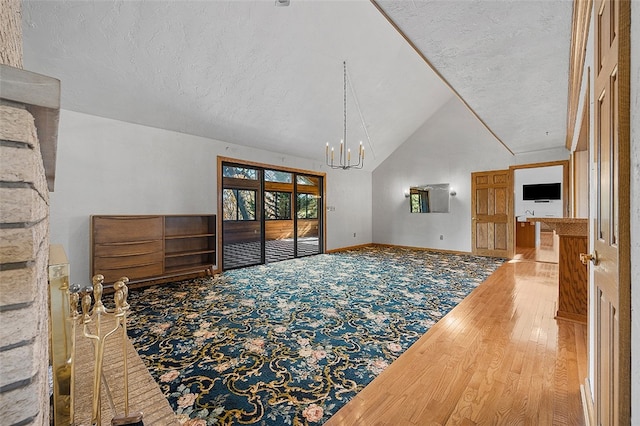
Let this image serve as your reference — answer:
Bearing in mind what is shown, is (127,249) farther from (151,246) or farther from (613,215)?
(613,215)

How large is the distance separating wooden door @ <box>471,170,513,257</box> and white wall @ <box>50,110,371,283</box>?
5.41 metres

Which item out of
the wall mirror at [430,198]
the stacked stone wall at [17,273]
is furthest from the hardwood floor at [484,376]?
the wall mirror at [430,198]

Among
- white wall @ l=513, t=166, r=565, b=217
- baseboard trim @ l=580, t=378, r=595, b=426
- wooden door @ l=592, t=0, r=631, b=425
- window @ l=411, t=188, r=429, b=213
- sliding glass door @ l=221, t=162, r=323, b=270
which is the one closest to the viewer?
wooden door @ l=592, t=0, r=631, b=425

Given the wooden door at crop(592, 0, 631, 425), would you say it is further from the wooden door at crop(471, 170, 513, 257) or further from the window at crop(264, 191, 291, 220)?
the wooden door at crop(471, 170, 513, 257)

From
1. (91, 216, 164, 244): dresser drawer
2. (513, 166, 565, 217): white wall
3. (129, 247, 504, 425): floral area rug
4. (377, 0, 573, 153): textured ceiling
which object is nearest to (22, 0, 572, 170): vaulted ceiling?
(377, 0, 573, 153): textured ceiling

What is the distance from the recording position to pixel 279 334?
2531mm

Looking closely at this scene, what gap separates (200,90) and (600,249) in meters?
4.48

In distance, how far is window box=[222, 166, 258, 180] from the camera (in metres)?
5.41

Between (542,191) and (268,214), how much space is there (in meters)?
8.05

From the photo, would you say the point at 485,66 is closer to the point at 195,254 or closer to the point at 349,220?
the point at 195,254

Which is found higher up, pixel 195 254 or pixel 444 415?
pixel 195 254

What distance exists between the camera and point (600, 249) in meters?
1.08

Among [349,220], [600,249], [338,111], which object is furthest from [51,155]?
[349,220]

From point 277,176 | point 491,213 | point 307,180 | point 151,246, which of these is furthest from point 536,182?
point 151,246
